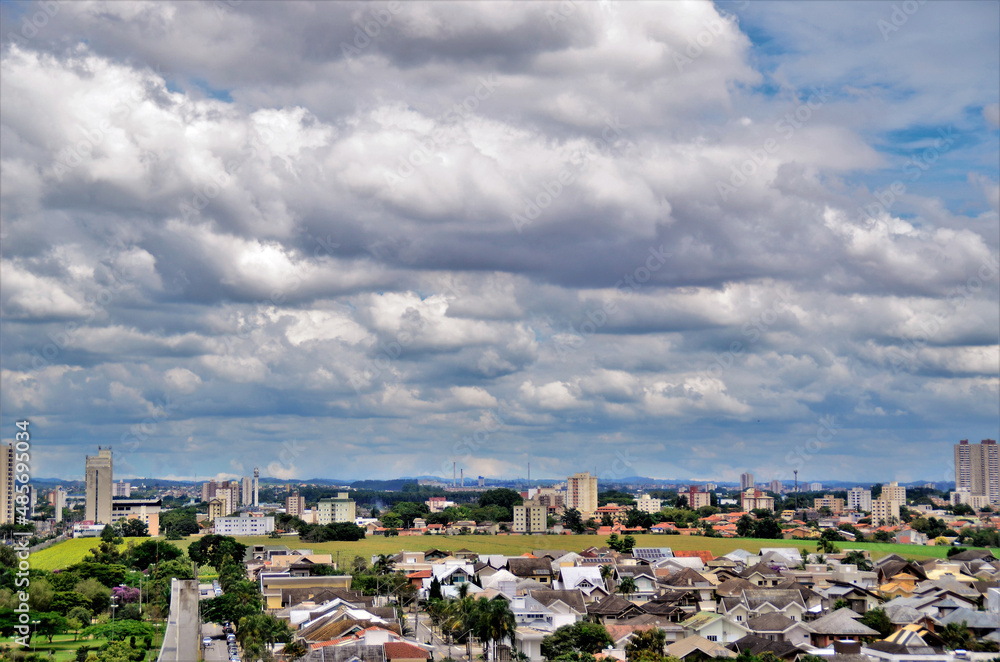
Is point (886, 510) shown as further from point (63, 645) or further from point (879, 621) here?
point (63, 645)

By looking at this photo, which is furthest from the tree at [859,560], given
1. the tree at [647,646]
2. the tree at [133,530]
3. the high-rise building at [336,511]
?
the high-rise building at [336,511]

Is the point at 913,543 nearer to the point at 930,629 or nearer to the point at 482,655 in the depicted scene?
the point at 930,629

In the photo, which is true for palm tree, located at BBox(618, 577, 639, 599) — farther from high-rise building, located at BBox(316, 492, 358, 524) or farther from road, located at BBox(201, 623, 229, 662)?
high-rise building, located at BBox(316, 492, 358, 524)

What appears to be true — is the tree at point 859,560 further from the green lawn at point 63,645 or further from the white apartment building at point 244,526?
the white apartment building at point 244,526

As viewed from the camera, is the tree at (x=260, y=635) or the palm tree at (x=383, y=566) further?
the palm tree at (x=383, y=566)

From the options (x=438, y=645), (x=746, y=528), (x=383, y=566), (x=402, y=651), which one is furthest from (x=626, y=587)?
(x=746, y=528)

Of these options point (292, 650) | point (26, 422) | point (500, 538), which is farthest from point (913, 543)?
point (26, 422)
